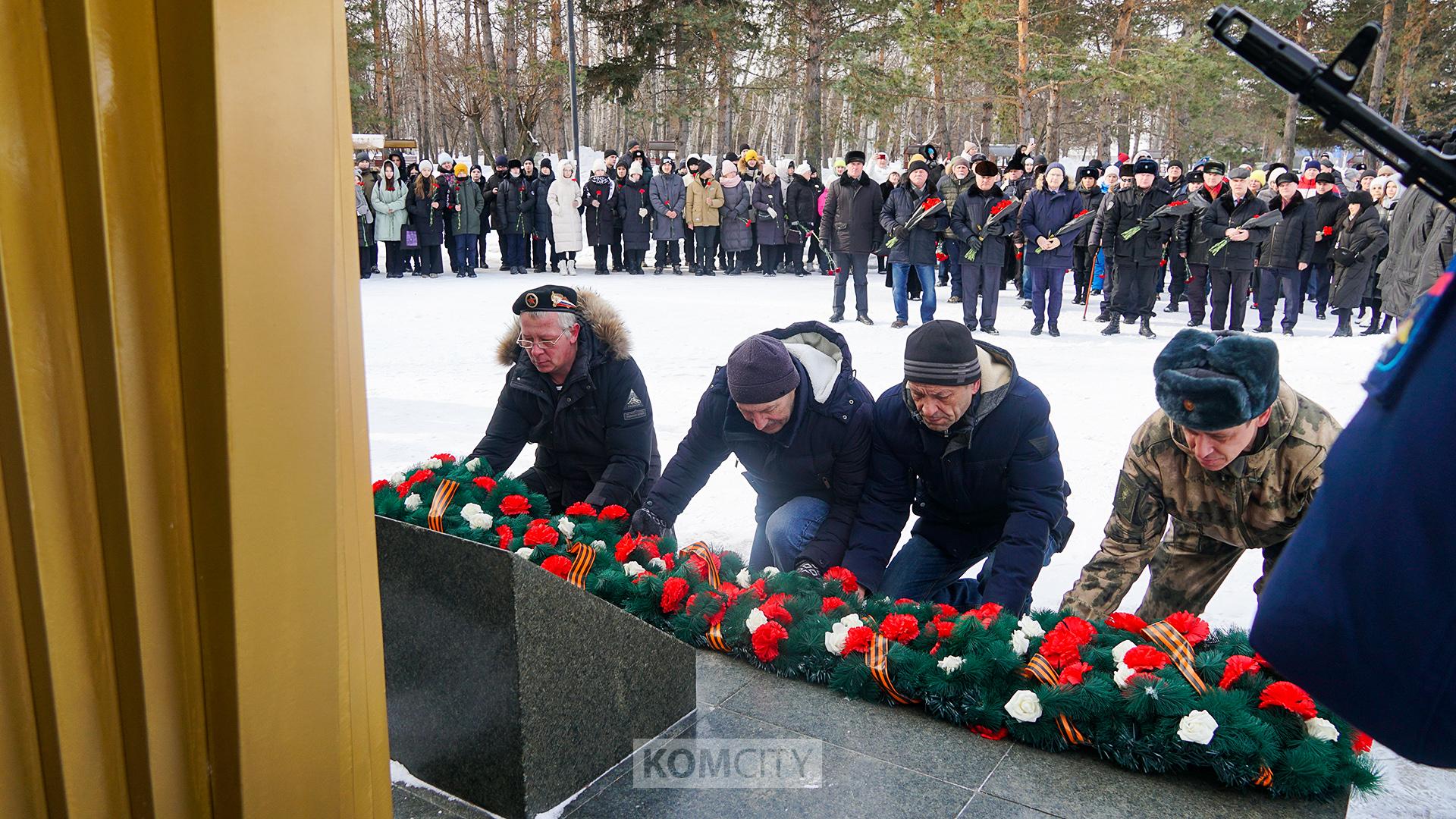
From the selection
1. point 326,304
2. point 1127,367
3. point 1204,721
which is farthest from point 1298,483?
point 1127,367

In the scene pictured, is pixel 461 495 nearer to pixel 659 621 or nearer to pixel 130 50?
pixel 659 621

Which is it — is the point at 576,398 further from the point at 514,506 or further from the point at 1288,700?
the point at 1288,700

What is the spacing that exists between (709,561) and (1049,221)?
844cm

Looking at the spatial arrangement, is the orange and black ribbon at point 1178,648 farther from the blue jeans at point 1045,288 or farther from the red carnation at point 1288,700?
the blue jeans at point 1045,288

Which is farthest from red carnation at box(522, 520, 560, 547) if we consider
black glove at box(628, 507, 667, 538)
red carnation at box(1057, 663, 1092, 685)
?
red carnation at box(1057, 663, 1092, 685)

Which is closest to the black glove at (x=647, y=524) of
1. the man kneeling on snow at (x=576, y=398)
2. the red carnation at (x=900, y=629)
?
the man kneeling on snow at (x=576, y=398)

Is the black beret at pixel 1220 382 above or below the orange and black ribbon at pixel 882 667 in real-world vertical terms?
above

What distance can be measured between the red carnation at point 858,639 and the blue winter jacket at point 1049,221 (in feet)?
28.0

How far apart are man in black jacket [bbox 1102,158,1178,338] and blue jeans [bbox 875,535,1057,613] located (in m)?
7.43

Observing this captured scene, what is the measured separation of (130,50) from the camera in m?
0.81

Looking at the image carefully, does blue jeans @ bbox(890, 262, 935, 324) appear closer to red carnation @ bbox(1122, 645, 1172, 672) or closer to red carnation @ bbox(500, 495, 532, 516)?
red carnation @ bbox(500, 495, 532, 516)

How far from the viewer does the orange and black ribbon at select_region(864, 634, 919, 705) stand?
2.31m

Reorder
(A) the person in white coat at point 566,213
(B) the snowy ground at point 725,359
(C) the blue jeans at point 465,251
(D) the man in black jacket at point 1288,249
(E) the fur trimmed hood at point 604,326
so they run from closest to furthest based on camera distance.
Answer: (E) the fur trimmed hood at point 604,326
(B) the snowy ground at point 725,359
(D) the man in black jacket at point 1288,249
(A) the person in white coat at point 566,213
(C) the blue jeans at point 465,251

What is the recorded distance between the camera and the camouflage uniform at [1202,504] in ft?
9.46
